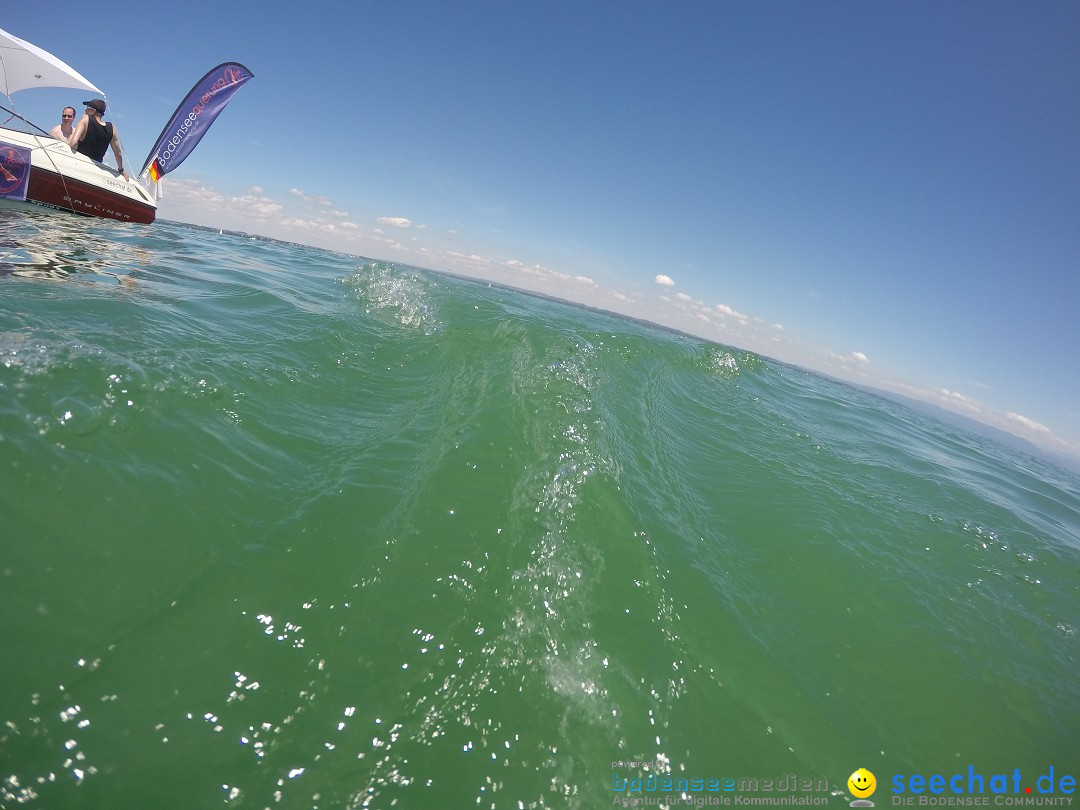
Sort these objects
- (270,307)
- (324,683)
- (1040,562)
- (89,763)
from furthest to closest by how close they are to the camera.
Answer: (270,307)
(1040,562)
(324,683)
(89,763)

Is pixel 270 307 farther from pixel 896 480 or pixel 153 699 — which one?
pixel 896 480

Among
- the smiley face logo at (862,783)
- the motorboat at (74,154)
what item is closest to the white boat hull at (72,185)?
the motorboat at (74,154)

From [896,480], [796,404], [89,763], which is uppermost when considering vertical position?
[796,404]

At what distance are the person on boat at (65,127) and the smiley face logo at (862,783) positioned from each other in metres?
24.8

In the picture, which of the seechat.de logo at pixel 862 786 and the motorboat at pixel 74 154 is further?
the motorboat at pixel 74 154

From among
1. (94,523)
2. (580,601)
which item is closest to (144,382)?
(94,523)

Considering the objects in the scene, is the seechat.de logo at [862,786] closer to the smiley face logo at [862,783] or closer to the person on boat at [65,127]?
the smiley face logo at [862,783]

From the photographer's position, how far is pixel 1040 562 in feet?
27.1

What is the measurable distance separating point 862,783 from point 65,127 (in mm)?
25776

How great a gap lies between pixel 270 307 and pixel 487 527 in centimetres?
930

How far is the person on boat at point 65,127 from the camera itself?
1348cm

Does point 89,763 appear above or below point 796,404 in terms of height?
below

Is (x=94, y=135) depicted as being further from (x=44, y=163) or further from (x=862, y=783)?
(x=862, y=783)

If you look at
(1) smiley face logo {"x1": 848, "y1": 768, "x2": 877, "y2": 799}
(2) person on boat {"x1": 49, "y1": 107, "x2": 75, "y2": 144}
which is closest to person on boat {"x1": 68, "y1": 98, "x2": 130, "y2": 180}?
(2) person on boat {"x1": 49, "y1": 107, "x2": 75, "y2": 144}
